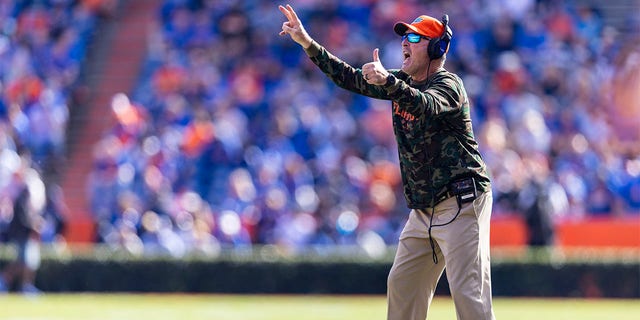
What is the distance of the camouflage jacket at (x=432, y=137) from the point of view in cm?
773

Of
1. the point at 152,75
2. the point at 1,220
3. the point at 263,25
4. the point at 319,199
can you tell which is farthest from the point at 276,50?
the point at 1,220

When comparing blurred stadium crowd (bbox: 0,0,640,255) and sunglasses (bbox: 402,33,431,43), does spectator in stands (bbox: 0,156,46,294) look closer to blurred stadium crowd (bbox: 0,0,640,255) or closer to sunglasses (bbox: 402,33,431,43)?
blurred stadium crowd (bbox: 0,0,640,255)

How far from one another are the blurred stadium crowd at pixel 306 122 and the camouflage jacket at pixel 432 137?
10.6 metres

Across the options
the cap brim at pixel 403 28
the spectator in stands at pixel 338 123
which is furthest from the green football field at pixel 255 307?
the cap brim at pixel 403 28

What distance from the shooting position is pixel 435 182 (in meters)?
7.83

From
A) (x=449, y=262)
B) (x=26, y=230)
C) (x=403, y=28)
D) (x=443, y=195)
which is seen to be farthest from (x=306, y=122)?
(x=449, y=262)

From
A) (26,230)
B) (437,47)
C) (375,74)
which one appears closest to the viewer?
(375,74)

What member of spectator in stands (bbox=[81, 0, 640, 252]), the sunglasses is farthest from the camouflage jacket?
spectator in stands (bbox=[81, 0, 640, 252])

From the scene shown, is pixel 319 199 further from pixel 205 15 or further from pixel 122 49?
pixel 122 49

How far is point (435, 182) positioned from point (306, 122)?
13.5 meters

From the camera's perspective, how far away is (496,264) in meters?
18.3

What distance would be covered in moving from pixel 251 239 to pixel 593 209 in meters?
5.20

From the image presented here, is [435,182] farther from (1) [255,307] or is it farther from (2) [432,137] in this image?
(1) [255,307]

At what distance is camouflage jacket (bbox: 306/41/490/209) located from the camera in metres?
7.73
